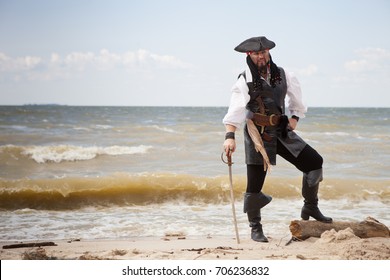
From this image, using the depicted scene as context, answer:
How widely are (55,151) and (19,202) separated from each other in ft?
13.3

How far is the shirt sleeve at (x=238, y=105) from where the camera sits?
9.82 feet

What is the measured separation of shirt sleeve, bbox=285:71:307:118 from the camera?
3.14 metres

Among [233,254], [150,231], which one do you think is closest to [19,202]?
[150,231]

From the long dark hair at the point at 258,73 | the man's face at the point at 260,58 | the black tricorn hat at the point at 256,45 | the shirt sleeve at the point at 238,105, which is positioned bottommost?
the shirt sleeve at the point at 238,105

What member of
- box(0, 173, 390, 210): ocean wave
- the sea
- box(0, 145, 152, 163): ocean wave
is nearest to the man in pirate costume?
the sea

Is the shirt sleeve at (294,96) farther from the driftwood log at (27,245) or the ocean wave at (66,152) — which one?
the ocean wave at (66,152)

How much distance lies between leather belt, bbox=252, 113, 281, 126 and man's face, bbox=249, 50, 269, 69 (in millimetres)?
307

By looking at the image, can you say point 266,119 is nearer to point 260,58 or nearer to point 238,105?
point 238,105

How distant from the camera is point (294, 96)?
10.3 ft

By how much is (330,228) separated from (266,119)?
0.92 metres

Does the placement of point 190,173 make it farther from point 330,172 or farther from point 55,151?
point 55,151

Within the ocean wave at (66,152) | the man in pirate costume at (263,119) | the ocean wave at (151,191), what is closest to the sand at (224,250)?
the man in pirate costume at (263,119)

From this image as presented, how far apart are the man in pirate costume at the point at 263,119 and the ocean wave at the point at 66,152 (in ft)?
20.2

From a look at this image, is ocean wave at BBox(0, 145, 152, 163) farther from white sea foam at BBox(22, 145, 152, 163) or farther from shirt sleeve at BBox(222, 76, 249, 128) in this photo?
shirt sleeve at BBox(222, 76, 249, 128)
